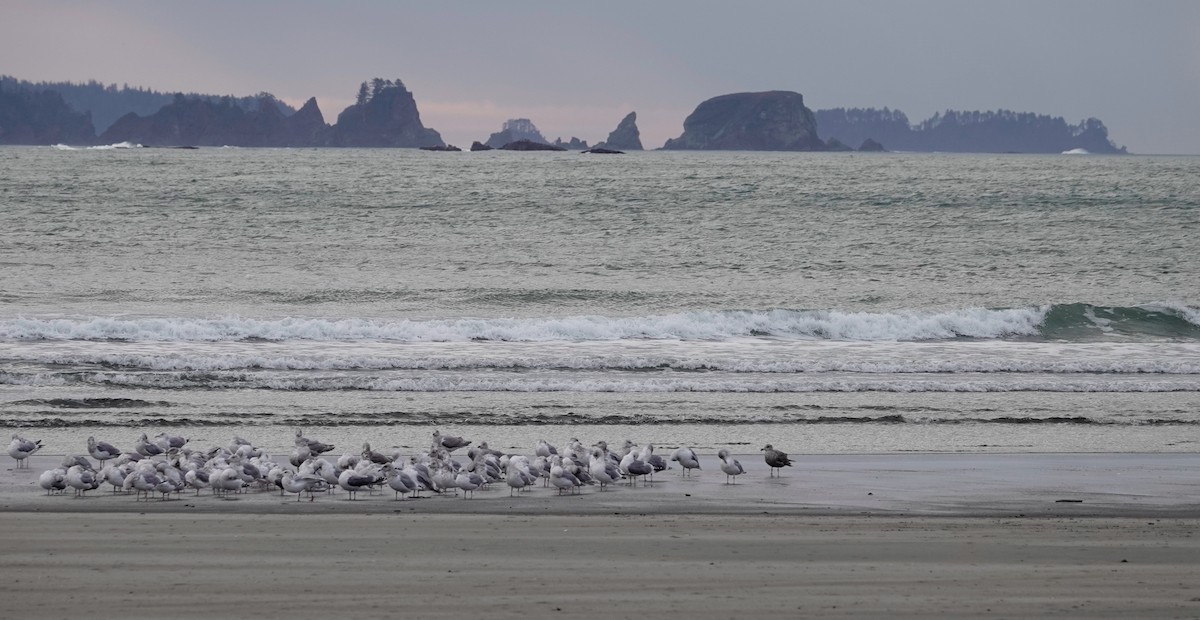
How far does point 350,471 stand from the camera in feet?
34.4

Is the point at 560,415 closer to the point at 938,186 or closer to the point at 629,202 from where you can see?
the point at 629,202

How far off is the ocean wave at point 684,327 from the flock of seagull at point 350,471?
10724mm

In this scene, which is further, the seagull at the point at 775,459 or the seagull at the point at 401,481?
the seagull at the point at 775,459

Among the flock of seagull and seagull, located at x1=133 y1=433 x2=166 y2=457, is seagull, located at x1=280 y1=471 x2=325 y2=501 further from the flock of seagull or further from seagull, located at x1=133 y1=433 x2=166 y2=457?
seagull, located at x1=133 y1=433 x2=166 y2=457

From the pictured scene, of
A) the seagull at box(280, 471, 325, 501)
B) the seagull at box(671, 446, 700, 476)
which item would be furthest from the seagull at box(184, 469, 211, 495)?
the seagull at box(671, 446, 700, 476)

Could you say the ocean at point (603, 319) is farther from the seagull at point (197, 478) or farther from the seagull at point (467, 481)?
the seagull at point (467, 481)

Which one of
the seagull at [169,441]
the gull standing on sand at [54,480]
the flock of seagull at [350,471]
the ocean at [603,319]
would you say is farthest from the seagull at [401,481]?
the seagull at [169,441]

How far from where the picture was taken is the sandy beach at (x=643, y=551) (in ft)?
23.4

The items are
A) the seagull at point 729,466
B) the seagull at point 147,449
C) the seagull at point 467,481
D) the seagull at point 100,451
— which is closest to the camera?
the seagull at point 467,481

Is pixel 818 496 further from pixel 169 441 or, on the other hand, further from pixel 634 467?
pixel 169 441

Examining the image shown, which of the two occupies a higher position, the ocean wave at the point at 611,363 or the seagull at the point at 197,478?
the seagull at the point at 197,478

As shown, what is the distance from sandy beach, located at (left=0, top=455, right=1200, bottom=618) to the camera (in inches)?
281

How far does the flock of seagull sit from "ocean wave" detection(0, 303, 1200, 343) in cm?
1072

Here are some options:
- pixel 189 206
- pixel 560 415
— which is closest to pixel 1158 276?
pixel 560 415
